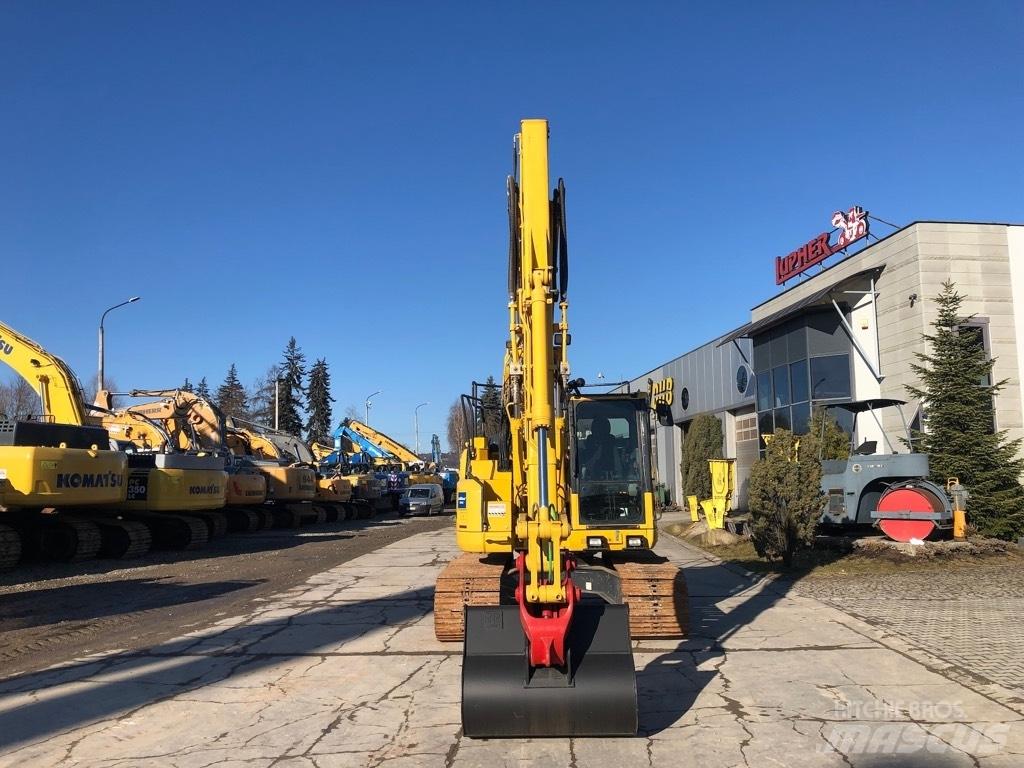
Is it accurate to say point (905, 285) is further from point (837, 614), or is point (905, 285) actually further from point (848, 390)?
point (837, 614)

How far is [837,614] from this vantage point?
9570 millimetres

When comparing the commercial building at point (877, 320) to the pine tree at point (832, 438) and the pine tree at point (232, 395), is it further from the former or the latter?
the pine tree at point (232, 395)

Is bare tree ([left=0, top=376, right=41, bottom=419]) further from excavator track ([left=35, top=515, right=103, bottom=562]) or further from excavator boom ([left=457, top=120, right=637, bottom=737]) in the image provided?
excavator boom ([left=457, top=120, right=637, bottom=737])

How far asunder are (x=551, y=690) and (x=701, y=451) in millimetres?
27606

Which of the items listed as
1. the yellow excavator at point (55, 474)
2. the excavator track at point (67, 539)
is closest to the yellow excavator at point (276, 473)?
the yellow excavator at point (55, 474)

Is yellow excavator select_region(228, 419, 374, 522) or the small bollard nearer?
the small bollard

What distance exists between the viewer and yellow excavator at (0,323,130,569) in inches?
571

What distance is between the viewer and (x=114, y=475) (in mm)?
16500

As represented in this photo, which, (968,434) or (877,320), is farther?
(877,320)

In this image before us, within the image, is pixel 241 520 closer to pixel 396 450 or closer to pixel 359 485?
pixel 359 485

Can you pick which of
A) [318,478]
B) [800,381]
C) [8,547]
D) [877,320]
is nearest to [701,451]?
[800,381]

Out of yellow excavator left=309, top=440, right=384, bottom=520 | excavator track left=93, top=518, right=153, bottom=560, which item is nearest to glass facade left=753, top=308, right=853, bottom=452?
excavator track left=93, top=518, right=153, bottom=560

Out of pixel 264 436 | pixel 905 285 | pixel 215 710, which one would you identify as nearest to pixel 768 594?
pixel 215 710

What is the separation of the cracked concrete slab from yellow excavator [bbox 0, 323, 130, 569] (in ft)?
24.4
